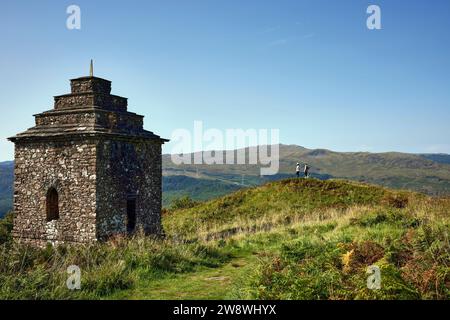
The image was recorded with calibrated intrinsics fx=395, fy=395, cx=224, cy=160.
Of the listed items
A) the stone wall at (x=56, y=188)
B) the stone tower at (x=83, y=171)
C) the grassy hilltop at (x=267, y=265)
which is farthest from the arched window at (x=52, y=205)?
the grassy hilltop at (x=267, y=265)

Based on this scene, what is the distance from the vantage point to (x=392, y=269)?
6738mm

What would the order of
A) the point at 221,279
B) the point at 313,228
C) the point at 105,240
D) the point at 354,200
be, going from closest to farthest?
1. the point at 221,279
2. the point at 105,240
3. the point at 313,228
4. the point at 354,200

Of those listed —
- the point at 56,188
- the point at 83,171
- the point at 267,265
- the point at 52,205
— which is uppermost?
the point at 83,171

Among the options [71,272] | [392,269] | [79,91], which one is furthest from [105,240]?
[392,269]

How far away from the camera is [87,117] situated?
14.7 m

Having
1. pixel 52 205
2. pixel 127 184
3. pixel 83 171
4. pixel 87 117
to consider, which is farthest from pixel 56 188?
pixel 87 117

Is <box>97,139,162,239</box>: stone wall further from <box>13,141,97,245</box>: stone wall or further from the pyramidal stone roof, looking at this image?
the pyramidal stone roof

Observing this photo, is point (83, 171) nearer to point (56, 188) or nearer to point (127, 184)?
point (56, 188)

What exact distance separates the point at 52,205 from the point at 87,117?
3556mm

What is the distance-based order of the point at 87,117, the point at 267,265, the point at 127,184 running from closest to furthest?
the point at 267,265
the point at 87,117
the point at 127,184

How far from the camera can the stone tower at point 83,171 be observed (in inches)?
547
